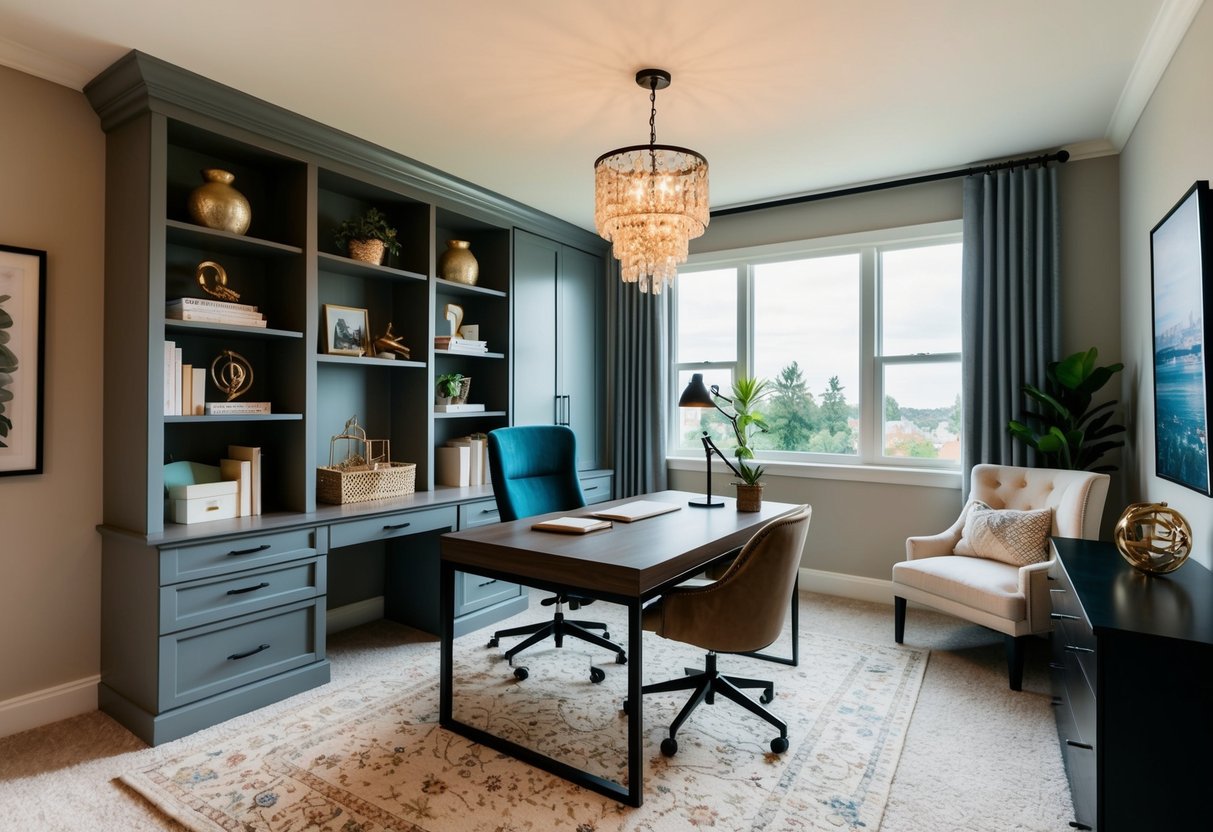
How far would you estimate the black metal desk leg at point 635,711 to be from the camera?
199cm

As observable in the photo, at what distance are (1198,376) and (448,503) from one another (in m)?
3.04

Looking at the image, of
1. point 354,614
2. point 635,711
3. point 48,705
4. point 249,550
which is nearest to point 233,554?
point 249,550

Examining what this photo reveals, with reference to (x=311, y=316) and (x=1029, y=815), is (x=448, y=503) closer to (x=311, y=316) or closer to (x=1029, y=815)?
(x=311, y=316)

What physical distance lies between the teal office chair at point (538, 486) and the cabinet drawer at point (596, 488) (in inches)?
42.7

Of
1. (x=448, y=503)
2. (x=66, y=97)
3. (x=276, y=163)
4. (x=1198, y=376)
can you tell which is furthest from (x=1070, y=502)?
(x=66, y=97)

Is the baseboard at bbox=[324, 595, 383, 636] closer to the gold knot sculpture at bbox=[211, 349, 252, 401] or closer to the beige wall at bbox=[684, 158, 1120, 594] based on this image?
the gold knot sculpture at bbox=[211, 349, 252, 401]

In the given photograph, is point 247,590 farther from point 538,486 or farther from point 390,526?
point 538,486

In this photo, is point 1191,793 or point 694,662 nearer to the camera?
point 1191,793

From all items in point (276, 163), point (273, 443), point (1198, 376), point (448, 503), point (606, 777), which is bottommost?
point (606, 777)

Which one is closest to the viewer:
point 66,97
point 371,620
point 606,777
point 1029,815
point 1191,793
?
point 1191,793

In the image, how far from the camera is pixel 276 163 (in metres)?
3.12

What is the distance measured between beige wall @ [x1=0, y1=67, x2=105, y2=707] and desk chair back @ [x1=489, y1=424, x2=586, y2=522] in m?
1.63

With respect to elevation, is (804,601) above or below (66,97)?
below

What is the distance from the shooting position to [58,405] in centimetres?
261
